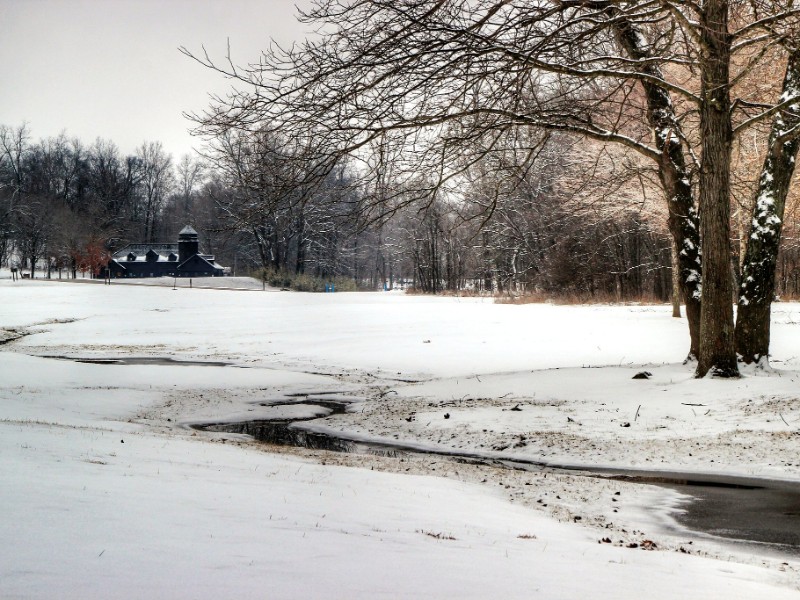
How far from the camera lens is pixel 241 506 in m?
5.39

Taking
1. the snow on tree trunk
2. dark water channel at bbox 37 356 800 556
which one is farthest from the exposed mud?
the snow on tree trunk

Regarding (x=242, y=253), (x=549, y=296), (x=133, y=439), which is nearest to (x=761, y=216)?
(x=133, y=439)

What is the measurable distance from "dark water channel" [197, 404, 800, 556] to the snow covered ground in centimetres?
28

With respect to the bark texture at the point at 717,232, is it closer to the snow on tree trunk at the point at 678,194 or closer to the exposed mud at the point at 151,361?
the snow on tree trunk at the point at 678,194

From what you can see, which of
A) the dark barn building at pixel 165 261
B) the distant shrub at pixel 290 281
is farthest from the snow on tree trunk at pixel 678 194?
the dark barn building at pixel 165 261

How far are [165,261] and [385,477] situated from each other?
3264 inches

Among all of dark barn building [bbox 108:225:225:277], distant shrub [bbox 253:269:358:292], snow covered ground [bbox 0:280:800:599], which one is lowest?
snow covered ground [bbox 0:280:800:599]

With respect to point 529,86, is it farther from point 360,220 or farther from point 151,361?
point 151,361

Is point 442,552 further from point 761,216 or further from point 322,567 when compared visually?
point 761,216

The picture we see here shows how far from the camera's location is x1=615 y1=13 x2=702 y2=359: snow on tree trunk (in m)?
14.2

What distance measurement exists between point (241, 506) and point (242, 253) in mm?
89955

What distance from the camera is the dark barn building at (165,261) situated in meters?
83.9

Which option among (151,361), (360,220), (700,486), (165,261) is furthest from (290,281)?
(700,486)

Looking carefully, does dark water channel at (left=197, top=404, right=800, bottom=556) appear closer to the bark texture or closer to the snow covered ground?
the snow covered ground
